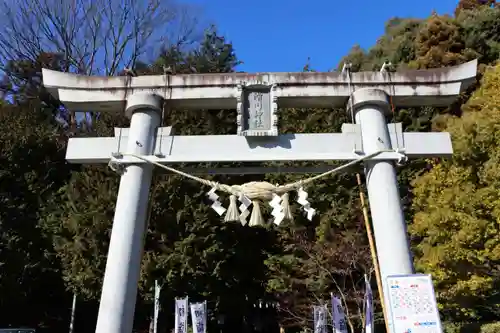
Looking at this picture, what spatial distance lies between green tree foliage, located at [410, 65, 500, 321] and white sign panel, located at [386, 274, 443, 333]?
6.57m

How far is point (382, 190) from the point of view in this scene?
529 centimetres

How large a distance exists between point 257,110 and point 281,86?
483 millimetres

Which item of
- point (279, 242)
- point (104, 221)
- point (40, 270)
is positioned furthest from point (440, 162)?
point (40, 270)

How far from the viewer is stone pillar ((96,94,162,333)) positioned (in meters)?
4.95

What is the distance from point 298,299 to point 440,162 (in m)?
5.99

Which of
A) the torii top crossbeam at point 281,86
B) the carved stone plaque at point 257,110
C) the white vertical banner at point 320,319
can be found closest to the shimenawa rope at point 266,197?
the carved stone plaque at point 257,110

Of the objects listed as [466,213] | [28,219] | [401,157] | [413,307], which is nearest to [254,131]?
[401,157]

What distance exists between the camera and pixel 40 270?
1488 centimetres

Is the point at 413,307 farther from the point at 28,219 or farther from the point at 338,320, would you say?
the point at 28,219

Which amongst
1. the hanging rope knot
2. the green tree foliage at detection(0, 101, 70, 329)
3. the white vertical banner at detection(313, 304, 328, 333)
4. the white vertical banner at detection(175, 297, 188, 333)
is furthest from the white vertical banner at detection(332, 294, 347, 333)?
the green tree foliage at detection(0, 101, 70, 329)

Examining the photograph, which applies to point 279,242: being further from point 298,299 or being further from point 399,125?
point 399,125

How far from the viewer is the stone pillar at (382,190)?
16.3ft

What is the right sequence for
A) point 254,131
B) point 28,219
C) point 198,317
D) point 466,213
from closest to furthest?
point 254,131
point 466,213
point 198,317
point 28,219

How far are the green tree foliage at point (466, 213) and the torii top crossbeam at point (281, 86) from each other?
5.15m
